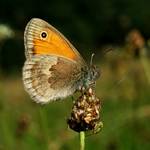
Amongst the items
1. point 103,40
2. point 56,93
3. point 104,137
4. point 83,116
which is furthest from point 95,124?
point 103,40

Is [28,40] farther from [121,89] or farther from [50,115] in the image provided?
[50,115]

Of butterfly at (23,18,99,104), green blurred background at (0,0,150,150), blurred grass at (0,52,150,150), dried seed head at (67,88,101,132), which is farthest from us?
blurred grass at (0,52,150,150)

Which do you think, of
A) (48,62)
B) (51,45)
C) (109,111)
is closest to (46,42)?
(51,45)

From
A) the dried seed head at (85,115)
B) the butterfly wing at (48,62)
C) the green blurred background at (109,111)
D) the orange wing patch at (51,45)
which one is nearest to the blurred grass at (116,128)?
the green blurred background at (109,111)

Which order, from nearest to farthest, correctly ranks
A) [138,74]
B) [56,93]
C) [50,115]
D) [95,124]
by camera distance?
1. [95,124]
2. [56,93]
3. [138,74]
4. [50,115]

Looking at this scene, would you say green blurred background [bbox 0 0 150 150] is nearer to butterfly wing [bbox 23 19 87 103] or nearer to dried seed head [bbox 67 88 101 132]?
butterfly wing [bbox 23 19 87 103]

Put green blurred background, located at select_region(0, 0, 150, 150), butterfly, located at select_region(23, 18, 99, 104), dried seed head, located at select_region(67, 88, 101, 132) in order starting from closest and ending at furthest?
dried seed head, located at select_region(67, 88, 101, 132)
butterfly, located at select_region(23, 18, 99, 104)
green blurred background, located at select_region(0, 0, 150, 150)

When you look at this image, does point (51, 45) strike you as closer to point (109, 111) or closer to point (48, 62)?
point (48, 62)

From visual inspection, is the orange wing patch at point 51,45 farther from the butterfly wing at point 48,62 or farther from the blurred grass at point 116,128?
the blurred grass at point 116,128

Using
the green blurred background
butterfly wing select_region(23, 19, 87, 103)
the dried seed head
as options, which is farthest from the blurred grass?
the dried seed head
